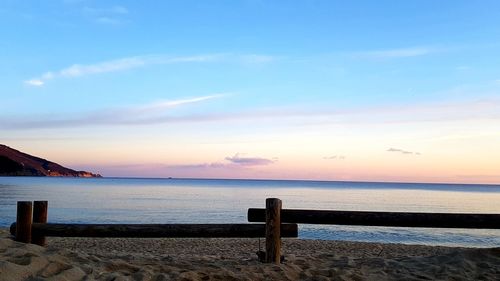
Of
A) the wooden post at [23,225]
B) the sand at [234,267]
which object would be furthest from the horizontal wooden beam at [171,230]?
the wooden post at [23,225]

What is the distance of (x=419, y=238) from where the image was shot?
851 inches

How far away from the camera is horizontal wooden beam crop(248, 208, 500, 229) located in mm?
7395

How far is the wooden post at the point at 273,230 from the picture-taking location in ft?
24.2

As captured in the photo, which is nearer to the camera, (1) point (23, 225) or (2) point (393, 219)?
(2) point (393, 219)

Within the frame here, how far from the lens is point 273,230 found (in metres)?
7.39

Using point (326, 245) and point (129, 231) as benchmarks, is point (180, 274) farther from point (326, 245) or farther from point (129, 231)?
point (326, 245)

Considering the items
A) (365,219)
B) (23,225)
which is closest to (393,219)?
(365,219)

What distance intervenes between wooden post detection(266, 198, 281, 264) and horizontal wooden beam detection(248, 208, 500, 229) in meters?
0.14

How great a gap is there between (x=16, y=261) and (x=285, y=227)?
12.7ft

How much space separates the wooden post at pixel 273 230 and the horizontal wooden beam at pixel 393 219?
0.14m

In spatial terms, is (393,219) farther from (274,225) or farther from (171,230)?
(171,230)

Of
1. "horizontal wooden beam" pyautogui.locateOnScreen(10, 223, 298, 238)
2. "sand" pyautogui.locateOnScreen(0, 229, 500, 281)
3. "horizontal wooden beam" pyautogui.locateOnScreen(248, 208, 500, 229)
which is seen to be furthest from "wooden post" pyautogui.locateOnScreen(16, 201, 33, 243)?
"horizontal wooden beam" pyautogui.locateOnScreen(248, 208, 500, 229)

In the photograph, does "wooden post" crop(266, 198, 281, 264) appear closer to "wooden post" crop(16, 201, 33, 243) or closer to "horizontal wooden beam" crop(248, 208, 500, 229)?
"horizontal wooden beam" crop(248, 208, 500, 229)

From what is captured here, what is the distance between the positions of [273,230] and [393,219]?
6.32 feet
